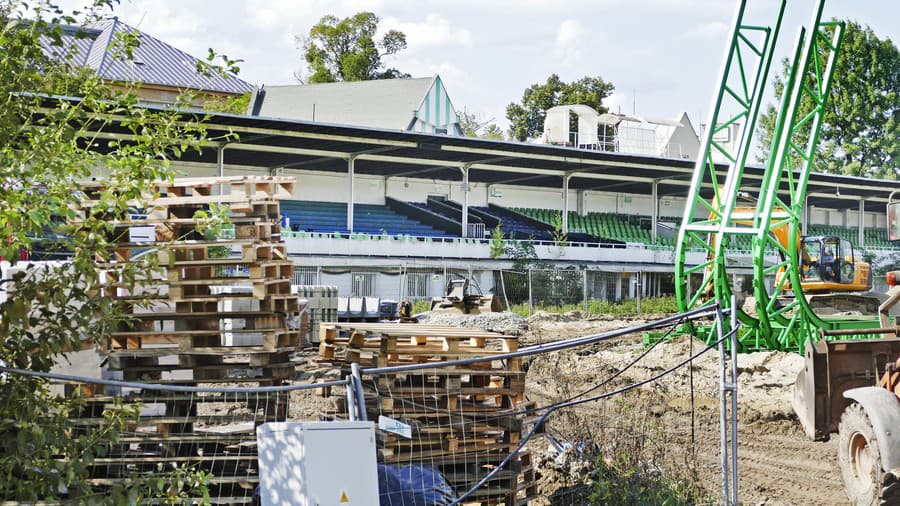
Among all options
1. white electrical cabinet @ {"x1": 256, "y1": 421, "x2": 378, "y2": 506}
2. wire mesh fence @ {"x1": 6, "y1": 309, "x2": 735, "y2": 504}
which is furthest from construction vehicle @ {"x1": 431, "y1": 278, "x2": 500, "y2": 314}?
white electrical cabinet @ {"x1": 256, "y1": 421, "x2": 378, "y2": 506}

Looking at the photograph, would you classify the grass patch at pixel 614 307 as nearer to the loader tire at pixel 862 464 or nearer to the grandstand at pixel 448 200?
the grandstand at pixel 448 200

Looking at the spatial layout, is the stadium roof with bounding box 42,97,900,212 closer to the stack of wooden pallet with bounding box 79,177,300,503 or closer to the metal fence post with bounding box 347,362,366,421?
the stack of wooden pallet with bounding box 79,177,300,503

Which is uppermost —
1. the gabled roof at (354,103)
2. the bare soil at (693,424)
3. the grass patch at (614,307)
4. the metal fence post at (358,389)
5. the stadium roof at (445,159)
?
the gabled roof at (354,103)

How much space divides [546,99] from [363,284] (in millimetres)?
41653

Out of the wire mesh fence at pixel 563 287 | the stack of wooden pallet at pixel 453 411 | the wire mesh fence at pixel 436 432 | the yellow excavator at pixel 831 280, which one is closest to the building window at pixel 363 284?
the wire mesh fence at pixel 563 287

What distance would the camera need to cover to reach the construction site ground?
10.2 meters

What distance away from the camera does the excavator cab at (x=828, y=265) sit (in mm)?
22781

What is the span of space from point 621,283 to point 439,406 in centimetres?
3826

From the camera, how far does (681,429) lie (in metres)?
13.7

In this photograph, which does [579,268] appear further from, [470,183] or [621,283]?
[470,183]

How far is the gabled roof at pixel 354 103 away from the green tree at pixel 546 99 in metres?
17.7

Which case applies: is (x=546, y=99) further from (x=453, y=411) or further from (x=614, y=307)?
(x=453, y=411)

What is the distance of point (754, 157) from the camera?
76.2 meters

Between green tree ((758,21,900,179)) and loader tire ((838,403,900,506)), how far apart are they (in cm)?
6341
